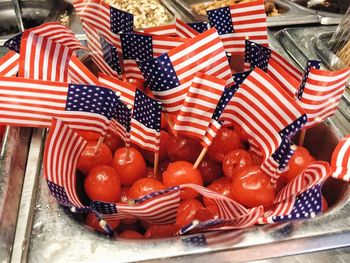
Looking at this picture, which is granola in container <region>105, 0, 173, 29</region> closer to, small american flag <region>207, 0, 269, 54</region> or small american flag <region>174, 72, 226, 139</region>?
small american flag <region>207, 0, 269, 54</region>

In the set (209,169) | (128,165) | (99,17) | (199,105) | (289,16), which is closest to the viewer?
(199,105)

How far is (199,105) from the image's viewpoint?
1093 mm

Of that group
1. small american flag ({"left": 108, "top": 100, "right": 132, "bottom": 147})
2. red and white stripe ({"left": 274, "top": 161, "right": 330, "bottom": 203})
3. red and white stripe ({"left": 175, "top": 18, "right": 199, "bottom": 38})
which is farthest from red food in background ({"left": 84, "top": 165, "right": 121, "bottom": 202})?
red and white stripe ({"left": 175, "top": 18, "right": 199, "bottom": 38})

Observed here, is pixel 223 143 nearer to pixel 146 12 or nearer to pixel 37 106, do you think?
pixel 37 106

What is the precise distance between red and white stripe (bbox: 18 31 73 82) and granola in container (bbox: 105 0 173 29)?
0.89m

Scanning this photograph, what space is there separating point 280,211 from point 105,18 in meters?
0.83

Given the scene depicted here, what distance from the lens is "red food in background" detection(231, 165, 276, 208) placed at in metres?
1.07

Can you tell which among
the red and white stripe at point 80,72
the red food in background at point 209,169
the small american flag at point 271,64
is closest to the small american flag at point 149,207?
the red food in background at point 209,169

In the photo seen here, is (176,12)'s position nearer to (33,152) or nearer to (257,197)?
(33,152)

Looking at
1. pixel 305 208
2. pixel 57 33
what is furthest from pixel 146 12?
pixel 305 208

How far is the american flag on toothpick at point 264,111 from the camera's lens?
1.07 m

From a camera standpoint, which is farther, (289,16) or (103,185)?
(289,16)

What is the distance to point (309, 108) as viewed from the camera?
46.3 inches

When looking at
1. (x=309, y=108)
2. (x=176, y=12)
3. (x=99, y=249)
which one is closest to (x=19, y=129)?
(x=99, y=249)
